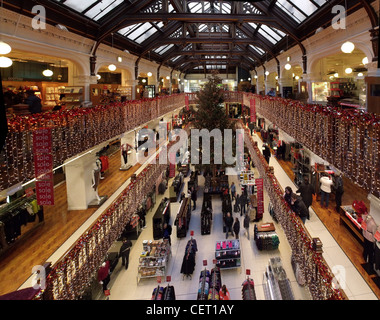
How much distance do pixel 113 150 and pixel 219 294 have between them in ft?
43.7

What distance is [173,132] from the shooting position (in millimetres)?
23141

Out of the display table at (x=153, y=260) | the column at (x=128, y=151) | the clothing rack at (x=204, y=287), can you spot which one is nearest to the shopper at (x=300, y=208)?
the clothing rack at (x=204, y=287)

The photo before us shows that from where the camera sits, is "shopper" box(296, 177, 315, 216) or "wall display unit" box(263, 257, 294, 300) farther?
"shopper" box(296, 177, 315, 216)

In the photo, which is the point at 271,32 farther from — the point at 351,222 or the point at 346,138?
the point at 346,138

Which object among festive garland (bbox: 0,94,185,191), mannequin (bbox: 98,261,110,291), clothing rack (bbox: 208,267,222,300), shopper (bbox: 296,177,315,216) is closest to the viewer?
festive garland (bbox: 0,94,185,191)

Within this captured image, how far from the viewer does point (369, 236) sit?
226 inches

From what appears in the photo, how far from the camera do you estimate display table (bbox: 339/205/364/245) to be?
6698 millimetres

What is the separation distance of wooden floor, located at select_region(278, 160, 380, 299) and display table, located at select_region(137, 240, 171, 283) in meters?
5.38

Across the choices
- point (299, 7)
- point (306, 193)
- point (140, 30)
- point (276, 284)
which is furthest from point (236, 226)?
point (140, 30)

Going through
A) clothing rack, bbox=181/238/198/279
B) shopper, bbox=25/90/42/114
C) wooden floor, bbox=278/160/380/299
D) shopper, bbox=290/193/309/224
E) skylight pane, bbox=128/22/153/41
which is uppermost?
skylight pane, bbox=128/22/153/41

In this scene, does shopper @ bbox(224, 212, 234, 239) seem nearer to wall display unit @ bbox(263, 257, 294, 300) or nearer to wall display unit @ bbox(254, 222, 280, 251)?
wall display unit @ bbox(254, 222, 280, 251)

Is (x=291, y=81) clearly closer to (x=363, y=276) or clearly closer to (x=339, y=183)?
(x=339, y=183)

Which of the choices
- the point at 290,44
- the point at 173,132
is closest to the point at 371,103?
the point at 290,44

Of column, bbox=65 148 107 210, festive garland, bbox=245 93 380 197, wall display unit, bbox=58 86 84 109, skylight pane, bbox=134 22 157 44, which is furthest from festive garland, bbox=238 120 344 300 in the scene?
skylight pane, bbox=134 22 157 44
